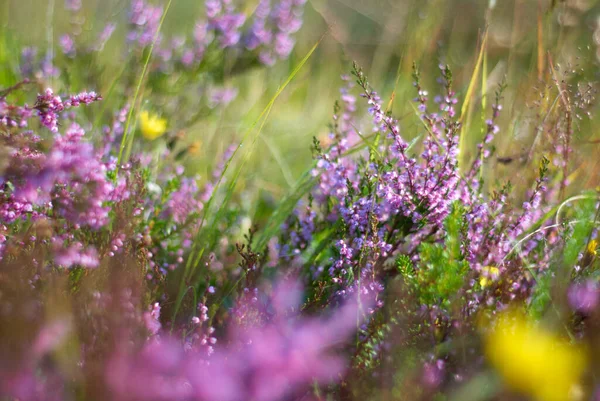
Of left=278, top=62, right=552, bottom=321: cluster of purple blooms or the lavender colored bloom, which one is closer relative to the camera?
the lavender colored bloom

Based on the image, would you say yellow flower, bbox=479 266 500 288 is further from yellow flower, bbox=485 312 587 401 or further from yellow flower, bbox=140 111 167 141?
yellow flower, bbox=140 111 167 141

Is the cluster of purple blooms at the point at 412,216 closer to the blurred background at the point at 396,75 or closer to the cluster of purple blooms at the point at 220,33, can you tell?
the blurred background at the point at 396,75

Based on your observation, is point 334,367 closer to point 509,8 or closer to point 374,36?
point 509,8

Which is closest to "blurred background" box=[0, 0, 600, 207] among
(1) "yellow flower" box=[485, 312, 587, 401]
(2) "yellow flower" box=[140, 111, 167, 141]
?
(2) "yellow flower" box=[140, 111, 167, 141]

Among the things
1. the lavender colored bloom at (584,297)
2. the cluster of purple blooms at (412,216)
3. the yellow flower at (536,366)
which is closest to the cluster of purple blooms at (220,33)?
the cluster of purple blooms at (412,216)

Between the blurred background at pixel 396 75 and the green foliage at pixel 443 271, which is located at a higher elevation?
the blurred background at pixel 396 75

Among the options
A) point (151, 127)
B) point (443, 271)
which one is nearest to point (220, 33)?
point (151, 127)
